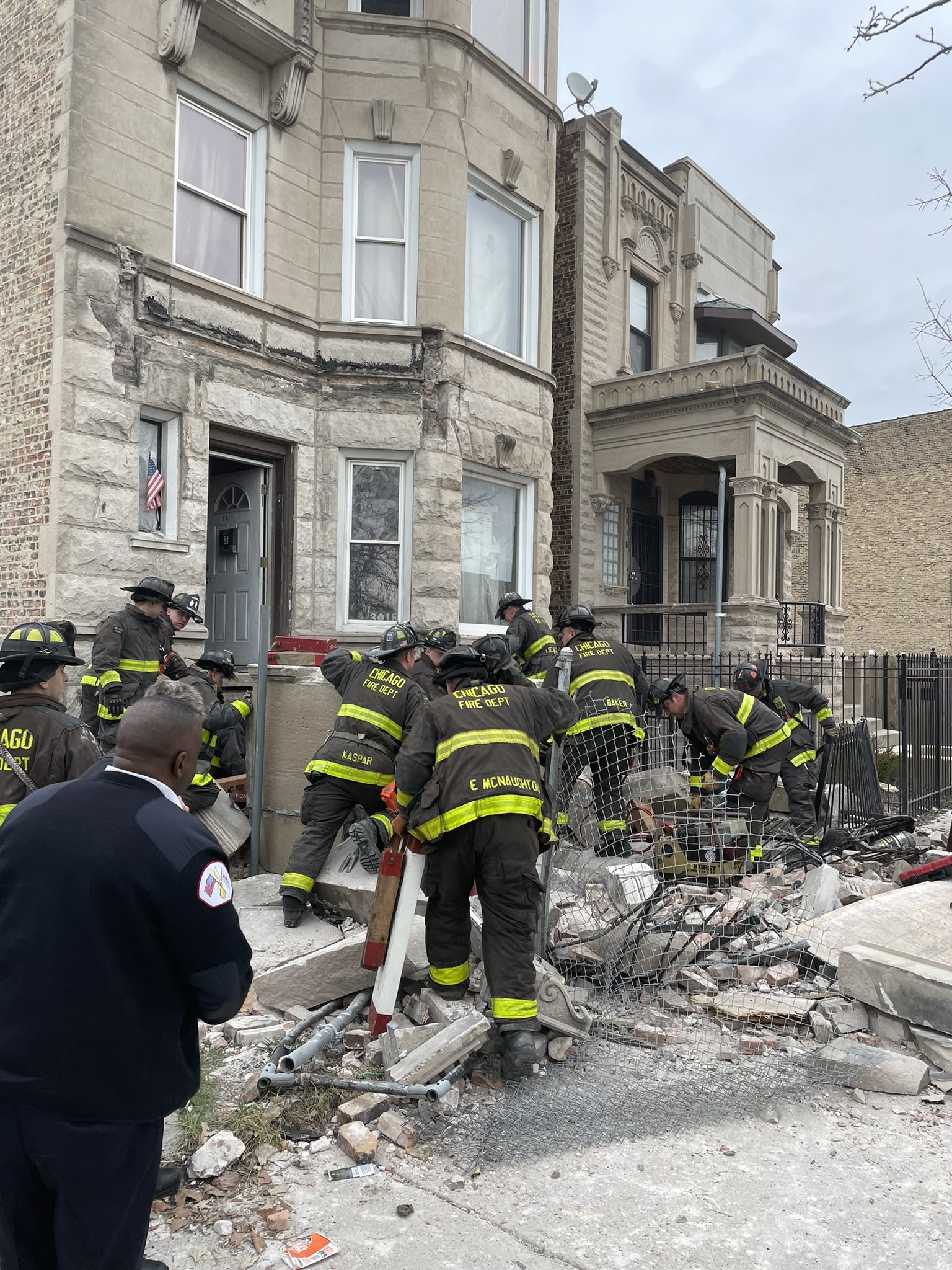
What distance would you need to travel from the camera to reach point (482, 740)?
14.5 ft

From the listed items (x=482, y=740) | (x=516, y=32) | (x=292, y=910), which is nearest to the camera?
(x=482, y=740)

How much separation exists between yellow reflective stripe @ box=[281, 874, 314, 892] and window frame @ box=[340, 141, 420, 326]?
274 inches

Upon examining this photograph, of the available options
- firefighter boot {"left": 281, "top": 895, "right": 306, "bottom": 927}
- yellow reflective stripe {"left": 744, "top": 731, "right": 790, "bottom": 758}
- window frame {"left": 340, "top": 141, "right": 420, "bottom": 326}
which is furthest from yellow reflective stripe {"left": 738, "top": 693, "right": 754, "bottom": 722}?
window frame {"left": 340, "top": 141, "right": 420, "bottom": 326}

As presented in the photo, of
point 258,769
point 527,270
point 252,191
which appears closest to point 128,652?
point 258,769

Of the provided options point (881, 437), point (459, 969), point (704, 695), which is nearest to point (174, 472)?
point (704, 695)

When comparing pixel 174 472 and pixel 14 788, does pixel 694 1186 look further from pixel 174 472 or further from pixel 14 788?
pixel 174 472

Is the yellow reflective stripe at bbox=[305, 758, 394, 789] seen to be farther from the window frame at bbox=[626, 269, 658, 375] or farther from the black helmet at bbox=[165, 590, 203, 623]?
the window frame at bbox=[626, 269, 658, 375]

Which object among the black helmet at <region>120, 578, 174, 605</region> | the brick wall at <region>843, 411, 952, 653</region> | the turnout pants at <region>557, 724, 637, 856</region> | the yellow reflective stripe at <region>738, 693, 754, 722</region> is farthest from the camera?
the brick wall at <region>843, 411, 952, 653</region>

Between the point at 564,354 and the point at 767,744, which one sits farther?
the point at 564,354

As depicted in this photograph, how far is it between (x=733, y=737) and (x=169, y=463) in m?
5.80

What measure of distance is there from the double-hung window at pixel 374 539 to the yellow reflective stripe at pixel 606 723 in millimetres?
3832

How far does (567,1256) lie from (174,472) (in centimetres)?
767

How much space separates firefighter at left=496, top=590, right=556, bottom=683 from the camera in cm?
865

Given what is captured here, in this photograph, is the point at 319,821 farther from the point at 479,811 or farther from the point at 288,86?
the point at 288,86
